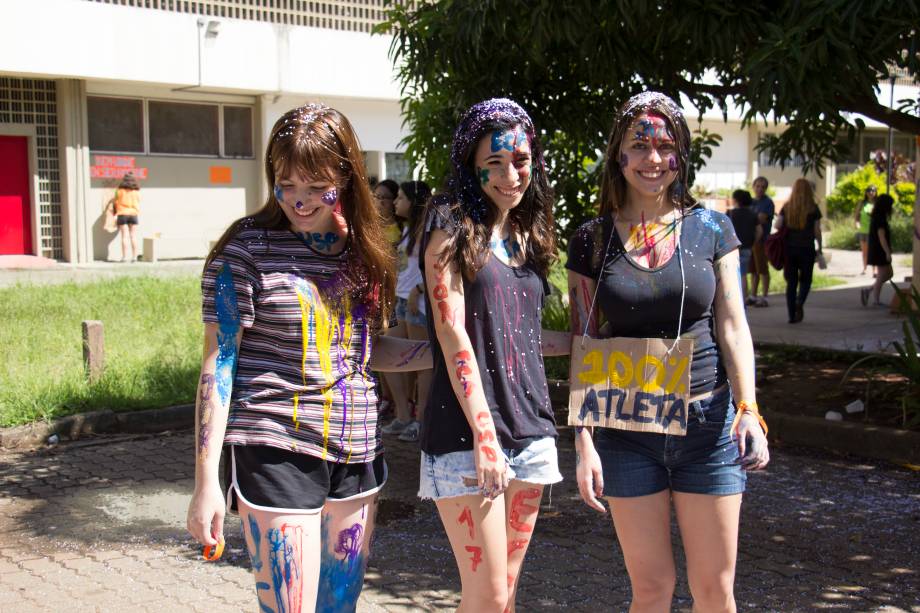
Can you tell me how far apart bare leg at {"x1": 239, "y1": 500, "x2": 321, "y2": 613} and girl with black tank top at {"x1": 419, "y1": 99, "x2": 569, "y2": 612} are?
412 mm

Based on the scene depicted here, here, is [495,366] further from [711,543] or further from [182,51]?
[182,51]

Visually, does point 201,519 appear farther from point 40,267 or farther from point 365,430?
point 40,267

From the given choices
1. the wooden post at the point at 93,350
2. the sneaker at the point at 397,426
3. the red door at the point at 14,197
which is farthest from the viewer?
the red door at the point at 14,197

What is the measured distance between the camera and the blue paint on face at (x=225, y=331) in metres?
2.74

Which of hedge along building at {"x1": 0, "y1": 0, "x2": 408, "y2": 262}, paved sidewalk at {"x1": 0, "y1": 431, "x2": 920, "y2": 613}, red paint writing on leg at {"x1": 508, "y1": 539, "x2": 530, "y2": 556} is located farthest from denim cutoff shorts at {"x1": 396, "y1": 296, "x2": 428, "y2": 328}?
hedge along building at {"x1": 0, "y1": 0, "x2": 408, "y2": 262}

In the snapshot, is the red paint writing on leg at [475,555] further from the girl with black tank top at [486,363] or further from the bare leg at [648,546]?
the bare leg at [648,546]

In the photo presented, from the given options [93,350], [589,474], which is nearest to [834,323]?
[93,350]

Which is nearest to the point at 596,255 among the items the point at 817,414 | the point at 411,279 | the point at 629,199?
the point at 629,199

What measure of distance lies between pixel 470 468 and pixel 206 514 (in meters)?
→ 0.75

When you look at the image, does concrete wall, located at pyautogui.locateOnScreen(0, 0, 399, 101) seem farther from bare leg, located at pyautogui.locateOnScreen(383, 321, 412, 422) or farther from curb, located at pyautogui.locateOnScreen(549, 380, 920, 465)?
curb, located at pyautogui.locateOnScreen(549, 380, 920, 465)

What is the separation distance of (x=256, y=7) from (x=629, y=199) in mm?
19498

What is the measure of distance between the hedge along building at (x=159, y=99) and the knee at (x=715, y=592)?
16.0 meters

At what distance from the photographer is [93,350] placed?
326 inches

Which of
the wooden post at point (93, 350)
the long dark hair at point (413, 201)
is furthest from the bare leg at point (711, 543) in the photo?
the wooden post at point (93, 350)
